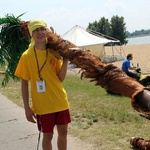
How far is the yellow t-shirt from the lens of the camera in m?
3.62

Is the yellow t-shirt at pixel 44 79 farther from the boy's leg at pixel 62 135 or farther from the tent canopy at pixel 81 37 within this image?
the tent canopy at pixel 81 37

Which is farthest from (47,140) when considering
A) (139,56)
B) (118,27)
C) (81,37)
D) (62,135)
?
(118,27)

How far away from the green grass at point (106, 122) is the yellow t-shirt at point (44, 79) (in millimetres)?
1439

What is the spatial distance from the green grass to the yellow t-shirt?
1.44 metres

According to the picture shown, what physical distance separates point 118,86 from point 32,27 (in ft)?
5.05

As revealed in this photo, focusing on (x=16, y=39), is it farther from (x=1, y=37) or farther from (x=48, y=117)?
(x=48, y=117)

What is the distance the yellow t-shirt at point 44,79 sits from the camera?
3615 mm

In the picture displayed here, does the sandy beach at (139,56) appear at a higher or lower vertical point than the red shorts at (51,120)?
lower

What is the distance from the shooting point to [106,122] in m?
6.03

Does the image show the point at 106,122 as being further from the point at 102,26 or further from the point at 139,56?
the point at 102,26

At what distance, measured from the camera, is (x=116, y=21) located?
8250 centimetres

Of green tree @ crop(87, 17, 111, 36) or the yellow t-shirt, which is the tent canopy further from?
green tree @ crop(87, 17, 111, 36)

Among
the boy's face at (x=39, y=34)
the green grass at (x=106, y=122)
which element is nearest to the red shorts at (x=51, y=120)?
the boy's face at (x=39, y=34)

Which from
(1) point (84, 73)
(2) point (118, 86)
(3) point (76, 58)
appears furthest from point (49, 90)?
(2) point (118, 86)
